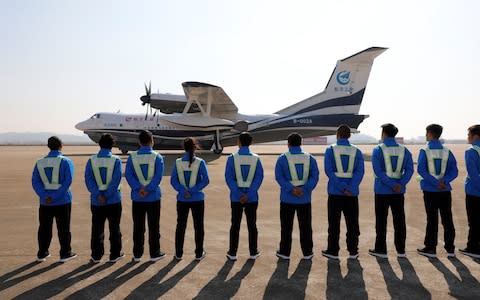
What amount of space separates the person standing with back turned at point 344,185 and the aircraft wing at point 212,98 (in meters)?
17.6

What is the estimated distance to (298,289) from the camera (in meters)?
4.03

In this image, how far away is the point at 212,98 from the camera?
24969 mm

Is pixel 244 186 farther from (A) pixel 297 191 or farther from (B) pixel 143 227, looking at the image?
(B) pixel 143 227

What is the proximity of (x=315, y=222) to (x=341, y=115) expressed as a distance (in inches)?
889

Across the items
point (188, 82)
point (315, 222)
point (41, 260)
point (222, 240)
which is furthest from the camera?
point (188, 82)

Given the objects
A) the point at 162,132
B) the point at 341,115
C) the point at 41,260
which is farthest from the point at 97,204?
the point at 341,115

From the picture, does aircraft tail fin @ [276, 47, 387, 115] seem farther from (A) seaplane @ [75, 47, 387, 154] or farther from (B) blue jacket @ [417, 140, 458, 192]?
(B) blue jacket @ [417, 140, 458, 192]

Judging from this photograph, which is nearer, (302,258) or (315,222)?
(302,258)

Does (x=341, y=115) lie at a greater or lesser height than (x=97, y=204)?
greater

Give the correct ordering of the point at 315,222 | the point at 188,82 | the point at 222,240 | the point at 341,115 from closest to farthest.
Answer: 1. the point at 222,240
2. the point at 315,222
3. the point at 188,82
4. the point at 341,115

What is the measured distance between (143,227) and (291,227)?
223 centimetres

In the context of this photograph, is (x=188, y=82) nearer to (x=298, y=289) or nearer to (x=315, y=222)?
(x=315, y=222)

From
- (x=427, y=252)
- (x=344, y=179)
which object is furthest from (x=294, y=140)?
(x=427, y=252)

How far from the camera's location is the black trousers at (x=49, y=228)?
201 inches
